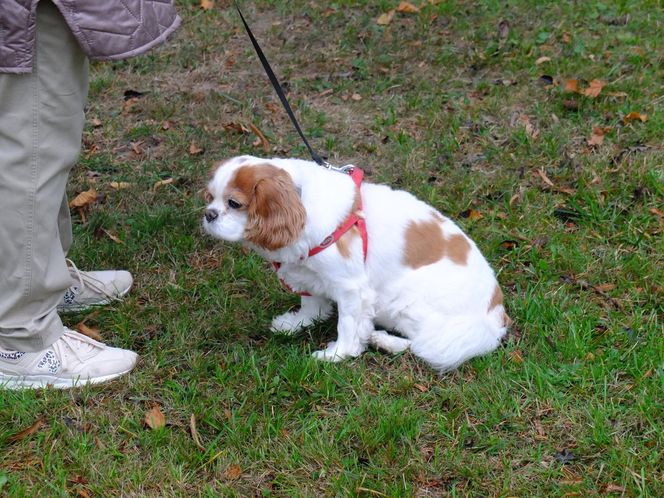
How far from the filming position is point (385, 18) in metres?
6.88

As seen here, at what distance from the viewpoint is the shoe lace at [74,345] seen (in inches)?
124

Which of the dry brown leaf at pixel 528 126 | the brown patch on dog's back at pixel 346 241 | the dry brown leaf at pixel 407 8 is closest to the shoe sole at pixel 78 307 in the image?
the brown patch on dog's back at pixel 346 241

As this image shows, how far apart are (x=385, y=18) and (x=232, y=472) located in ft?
16.8

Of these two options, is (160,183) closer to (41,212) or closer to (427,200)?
(427,200)

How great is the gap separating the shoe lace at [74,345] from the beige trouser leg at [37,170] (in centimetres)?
11

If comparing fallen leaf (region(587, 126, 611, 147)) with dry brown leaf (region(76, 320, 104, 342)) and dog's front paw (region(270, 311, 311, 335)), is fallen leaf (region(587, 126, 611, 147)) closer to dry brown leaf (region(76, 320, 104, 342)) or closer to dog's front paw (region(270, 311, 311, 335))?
dog's front paw (region(270, 311, 311, 335))

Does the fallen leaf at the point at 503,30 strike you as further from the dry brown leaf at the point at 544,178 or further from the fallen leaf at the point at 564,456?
the fallen leaf at the point at 564,456

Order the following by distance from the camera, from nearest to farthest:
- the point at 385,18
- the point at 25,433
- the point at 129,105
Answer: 1. the point at 25,433
2. the point at 129,105
3. the point at 385,18

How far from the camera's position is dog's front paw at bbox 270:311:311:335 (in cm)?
360

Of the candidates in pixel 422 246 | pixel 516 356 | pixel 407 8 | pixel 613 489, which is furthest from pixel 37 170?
pixel 407 8

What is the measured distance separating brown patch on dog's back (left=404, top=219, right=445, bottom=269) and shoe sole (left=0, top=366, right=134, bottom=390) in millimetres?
1445

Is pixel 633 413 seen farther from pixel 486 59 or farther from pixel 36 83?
pixel 486 59

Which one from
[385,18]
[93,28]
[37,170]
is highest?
[93,28]

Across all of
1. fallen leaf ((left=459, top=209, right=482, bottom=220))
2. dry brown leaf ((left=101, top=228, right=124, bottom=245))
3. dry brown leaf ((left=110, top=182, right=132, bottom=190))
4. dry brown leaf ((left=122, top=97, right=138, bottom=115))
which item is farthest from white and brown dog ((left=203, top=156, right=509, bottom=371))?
dry brown leaf ((left=122, top=97, right=138, bottom=115))
